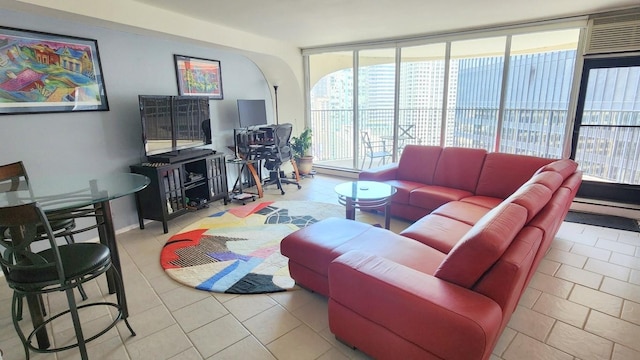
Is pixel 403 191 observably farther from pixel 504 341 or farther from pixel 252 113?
pixel 252 113

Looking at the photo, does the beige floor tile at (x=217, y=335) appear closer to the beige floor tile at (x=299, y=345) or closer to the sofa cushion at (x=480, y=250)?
the beige floor tile at (x=299, y=345)

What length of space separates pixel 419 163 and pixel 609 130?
7.32 feet

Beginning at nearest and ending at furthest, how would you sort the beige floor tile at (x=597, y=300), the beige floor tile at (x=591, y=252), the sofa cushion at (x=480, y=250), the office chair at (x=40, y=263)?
the sofa cushion at (x=480, y=250) → the office chair at (x=40, y=263) → the beige floor tile at (x=597, y=300) → the beige floor tile at (x=591, y=252)

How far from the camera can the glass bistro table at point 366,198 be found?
10.3 feet

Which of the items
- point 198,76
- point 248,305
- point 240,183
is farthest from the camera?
point 240,183

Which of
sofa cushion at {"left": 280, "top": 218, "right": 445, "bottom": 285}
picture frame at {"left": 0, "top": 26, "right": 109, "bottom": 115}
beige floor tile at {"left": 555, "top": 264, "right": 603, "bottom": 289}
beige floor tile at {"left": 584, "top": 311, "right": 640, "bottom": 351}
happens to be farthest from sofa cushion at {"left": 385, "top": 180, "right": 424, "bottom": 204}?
picture frame at {"left": 0, "top": 26, "right": 109, "bottom": 115}

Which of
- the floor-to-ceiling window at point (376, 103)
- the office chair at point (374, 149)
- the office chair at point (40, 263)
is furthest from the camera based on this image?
the office chair at point (374, 149)

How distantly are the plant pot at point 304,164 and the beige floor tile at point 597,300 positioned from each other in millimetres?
4321

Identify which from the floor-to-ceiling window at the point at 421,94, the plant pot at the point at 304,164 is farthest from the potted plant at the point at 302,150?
the floor-to-ceiling window at the point at 421,94

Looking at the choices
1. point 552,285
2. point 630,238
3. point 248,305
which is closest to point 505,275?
point 552,285

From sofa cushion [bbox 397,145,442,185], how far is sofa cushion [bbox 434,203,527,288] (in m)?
2.35

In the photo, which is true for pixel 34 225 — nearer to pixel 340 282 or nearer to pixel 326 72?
pixel 340 282

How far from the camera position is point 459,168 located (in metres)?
3.70

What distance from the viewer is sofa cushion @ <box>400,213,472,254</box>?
2.30 m
